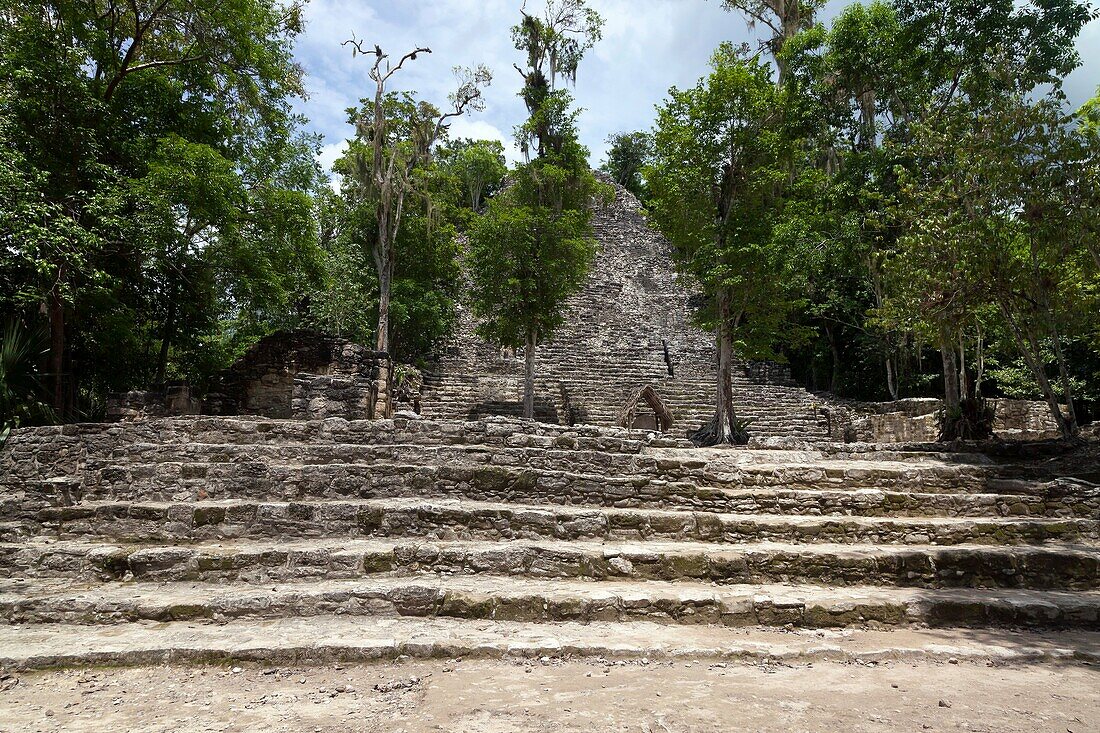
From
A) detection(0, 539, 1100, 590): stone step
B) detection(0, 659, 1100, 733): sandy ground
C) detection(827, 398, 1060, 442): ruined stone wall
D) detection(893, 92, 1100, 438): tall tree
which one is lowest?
detection(0, 659, 1100, 733): sandy ground

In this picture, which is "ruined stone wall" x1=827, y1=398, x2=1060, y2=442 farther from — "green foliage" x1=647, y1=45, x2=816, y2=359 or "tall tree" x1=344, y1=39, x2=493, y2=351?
"tall tree" x1=344, y1=39, x2=493, y2=351

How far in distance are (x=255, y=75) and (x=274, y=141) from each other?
150 centimetres

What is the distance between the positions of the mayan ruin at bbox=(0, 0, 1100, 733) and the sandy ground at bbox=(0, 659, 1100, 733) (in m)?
0.03

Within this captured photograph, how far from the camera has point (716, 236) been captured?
12219mm

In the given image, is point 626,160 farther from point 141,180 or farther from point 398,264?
point 141,180

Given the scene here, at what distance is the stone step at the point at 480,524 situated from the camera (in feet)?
17.2

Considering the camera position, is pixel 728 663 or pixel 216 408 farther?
pixel 216 408

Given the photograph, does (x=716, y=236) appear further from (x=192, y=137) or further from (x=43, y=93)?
(x=43, y=93)

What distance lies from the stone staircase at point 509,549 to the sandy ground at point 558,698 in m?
0.18

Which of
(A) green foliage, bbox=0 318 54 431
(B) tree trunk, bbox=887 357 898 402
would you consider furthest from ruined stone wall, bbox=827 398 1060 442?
(A) green foliage, bbox=0 318 54 431

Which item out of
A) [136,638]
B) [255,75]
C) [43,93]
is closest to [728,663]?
[136,638]

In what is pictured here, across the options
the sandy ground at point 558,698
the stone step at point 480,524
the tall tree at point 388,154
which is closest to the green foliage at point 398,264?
the tall tree at point 388,154

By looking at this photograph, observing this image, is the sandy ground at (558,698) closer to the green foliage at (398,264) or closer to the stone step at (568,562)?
the stone step at (568,562)

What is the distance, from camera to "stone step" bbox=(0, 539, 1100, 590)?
471 cm
